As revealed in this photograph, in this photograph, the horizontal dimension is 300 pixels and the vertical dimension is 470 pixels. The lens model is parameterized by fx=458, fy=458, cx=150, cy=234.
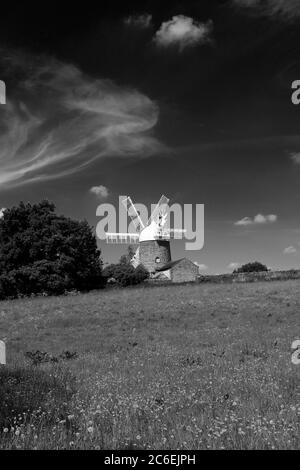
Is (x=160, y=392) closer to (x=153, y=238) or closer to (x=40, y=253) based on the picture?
(x=40, y=253)

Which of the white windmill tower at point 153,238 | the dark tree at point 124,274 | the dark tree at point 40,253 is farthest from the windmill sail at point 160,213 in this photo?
the dark tree at point 40,253

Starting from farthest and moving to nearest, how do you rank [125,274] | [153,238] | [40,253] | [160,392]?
1. [153,238]
2. [125,274]
3. [40,253]
4. [160,392]

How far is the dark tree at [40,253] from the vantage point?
65.8 metres

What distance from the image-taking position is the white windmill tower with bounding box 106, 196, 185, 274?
10538 centimetres

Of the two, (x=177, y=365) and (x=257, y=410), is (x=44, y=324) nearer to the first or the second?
(x=177, y=365)

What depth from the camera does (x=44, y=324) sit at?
26.8m

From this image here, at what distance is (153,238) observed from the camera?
105375 millimetres

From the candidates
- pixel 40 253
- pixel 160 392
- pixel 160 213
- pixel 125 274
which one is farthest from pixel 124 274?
pixel 160 392

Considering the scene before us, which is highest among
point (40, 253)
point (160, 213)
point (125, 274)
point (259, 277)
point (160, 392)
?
point (160, 213)

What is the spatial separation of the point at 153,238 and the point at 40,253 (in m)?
40.2

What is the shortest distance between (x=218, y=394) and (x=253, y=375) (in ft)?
6.05

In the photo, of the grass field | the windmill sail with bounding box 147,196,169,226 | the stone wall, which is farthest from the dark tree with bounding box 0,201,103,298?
the grass field

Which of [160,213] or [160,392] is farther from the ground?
[160,213]

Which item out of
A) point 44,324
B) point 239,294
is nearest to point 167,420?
point 44,324
